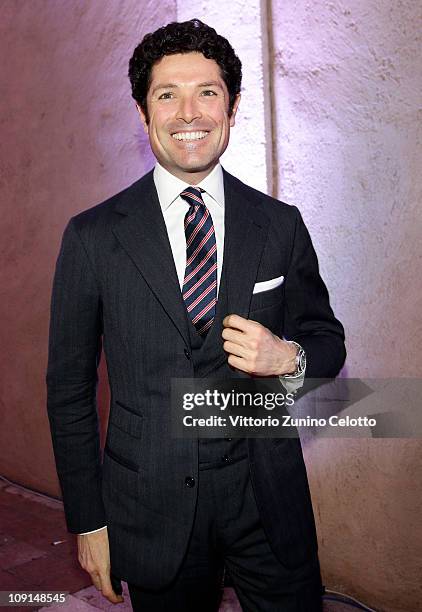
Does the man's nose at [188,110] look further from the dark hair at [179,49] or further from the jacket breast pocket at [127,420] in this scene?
the jacket breast pocket at [127,420]

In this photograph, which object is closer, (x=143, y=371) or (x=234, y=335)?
(x=234, y=335)

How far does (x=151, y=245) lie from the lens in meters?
1.91

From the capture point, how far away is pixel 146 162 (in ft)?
12.2

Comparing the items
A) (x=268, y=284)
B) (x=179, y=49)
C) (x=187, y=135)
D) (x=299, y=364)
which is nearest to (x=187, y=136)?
(x=187, y=135)

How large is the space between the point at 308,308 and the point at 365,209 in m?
0.98

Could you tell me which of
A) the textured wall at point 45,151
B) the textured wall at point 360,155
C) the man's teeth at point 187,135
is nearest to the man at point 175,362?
the man's teeth at point 187,135

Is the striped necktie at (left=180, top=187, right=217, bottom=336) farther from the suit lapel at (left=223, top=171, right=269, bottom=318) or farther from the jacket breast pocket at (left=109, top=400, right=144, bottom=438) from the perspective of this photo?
the jacket breast pocket at (left=109, top=400, right=144, bottom=438)

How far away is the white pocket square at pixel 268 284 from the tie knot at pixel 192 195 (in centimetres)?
27

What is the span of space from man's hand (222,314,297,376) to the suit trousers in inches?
10.9

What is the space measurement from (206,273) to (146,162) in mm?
1955

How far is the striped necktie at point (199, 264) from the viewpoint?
1.89 metres

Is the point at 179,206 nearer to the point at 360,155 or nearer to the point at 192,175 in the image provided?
the point at 192,175

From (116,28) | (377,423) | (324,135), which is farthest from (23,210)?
(377,423)

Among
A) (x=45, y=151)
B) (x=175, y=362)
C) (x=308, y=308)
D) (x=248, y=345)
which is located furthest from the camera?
(x=45, y=151)
